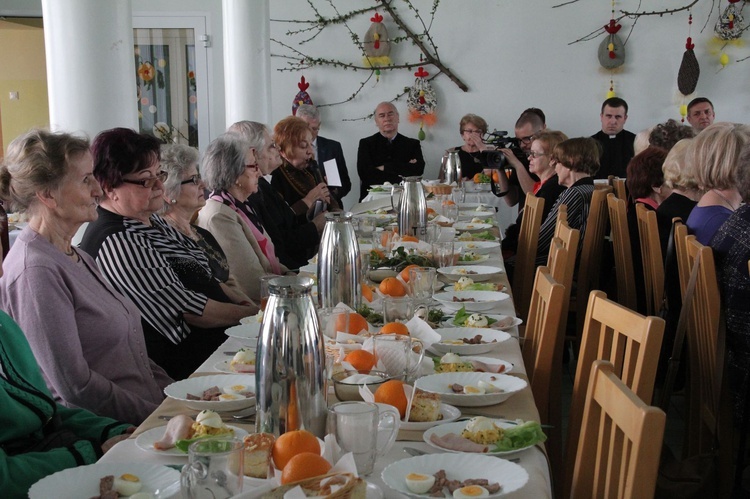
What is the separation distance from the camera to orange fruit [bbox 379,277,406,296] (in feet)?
8.30

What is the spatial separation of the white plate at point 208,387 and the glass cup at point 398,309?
43 centimetres

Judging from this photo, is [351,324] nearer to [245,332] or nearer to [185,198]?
[245,332]

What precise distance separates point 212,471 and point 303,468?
0.48 feet

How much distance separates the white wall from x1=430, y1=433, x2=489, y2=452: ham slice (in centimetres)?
725

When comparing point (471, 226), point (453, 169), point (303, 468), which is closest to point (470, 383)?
point (303, 468)

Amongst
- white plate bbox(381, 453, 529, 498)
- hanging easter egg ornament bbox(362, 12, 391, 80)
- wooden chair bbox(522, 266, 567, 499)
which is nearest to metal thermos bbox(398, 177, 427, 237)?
wooden chair bbox(522, 266, 567, 499)

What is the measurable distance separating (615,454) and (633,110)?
7448 mm

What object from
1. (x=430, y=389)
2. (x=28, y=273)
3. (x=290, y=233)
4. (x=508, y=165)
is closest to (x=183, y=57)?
(x=508, y=165)

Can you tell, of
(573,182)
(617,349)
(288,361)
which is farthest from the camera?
(573,182)

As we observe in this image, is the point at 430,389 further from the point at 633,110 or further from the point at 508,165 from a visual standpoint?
the point at 633,110

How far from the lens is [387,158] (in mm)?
8305

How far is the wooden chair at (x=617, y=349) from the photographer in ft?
5.03

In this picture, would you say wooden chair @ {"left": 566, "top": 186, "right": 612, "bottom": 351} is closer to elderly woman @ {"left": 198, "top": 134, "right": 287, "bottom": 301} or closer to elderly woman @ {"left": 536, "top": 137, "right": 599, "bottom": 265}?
elderly woman @ {"left": 536, "top": 137, "right": 599, "bottom": 265}

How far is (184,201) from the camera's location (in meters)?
3.21
